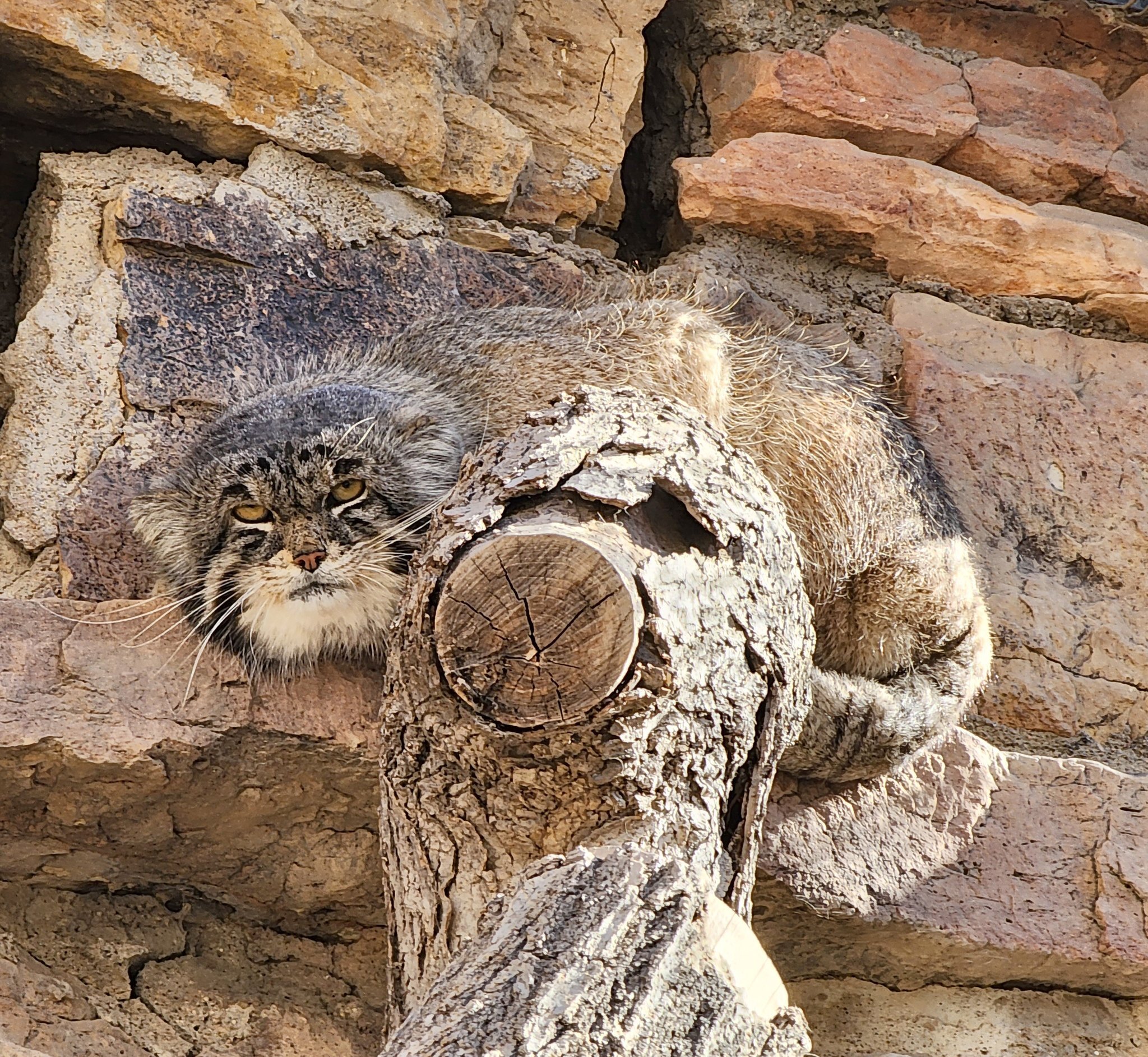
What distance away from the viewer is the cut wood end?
1793 millimetres

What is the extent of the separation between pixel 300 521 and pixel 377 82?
1.22 meters

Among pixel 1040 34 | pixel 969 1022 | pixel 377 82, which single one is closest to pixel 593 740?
pixel 969 1022

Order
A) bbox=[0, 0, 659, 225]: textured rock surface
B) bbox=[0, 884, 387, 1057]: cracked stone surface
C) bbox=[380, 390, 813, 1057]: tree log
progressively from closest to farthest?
bbox=[380, 390, 813, 1057]: tree log, bbox=[0, 884, 387, 1057]: cracked stone surface, bbox=[0, 0, 659, 225]: textured rock surface

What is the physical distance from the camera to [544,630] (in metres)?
1.79

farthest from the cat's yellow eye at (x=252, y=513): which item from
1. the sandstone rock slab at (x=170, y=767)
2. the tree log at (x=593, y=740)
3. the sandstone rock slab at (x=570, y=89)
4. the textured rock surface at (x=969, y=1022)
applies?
the textured rock surface at (x=969, y=1022)

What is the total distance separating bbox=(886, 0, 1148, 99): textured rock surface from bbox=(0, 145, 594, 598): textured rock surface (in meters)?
1.25

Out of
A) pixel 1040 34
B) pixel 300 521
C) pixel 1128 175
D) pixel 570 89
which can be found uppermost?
pixel 1040 34

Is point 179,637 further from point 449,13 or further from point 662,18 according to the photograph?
point 662,18

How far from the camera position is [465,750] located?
6.14ft

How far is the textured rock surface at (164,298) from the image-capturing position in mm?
2729

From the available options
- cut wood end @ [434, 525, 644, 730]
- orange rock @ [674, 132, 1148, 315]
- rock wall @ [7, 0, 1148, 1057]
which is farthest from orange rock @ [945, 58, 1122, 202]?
cut wood end @ [434, 525, 644, 730]

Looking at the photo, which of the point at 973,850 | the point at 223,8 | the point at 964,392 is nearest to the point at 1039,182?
the point at 964,392

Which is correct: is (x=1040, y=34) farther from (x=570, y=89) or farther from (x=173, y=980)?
(x=173, y=980)

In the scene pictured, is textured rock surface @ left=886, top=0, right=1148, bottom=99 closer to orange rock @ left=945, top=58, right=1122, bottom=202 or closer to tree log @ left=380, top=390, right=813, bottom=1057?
orange rock @ left=945, top=58, right=1122, bottom=202
